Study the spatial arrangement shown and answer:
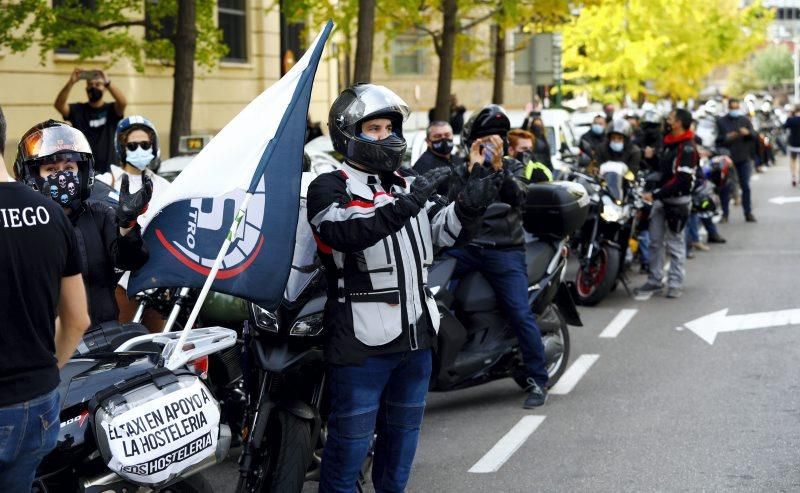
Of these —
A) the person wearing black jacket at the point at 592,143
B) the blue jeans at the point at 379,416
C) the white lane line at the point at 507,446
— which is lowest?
the white lane line at the point at 507,446

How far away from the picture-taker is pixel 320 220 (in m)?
4.66

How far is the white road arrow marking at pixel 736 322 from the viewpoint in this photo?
10.4m

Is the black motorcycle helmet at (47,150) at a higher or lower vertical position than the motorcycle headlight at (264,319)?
higher

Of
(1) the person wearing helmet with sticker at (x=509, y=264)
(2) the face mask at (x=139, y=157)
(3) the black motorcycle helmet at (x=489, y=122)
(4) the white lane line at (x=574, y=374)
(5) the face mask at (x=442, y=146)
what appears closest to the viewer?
(3) the black motorcycle helmet at (x=489, y=122)

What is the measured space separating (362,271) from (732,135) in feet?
51.4

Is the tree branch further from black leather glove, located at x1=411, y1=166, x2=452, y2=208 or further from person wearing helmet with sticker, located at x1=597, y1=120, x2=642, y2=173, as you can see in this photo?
black leather glove, located at x1=411, y1=166, x2=452, y2=208

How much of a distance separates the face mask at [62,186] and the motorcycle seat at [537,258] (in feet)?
12.0

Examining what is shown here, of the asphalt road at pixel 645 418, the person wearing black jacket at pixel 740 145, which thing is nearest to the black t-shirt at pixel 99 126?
the asphalt road at pixel 645 418

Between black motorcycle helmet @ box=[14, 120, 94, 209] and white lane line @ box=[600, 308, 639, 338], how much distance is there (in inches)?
248

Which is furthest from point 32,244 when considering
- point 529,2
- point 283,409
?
point 529,2

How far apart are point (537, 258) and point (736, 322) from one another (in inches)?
134

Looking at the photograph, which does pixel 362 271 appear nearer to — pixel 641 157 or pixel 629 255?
pixel 629 255

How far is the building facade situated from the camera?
1809 centimetres

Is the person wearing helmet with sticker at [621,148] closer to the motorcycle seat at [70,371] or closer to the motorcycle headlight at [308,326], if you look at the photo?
the motorcycle headlight at [308,326]
